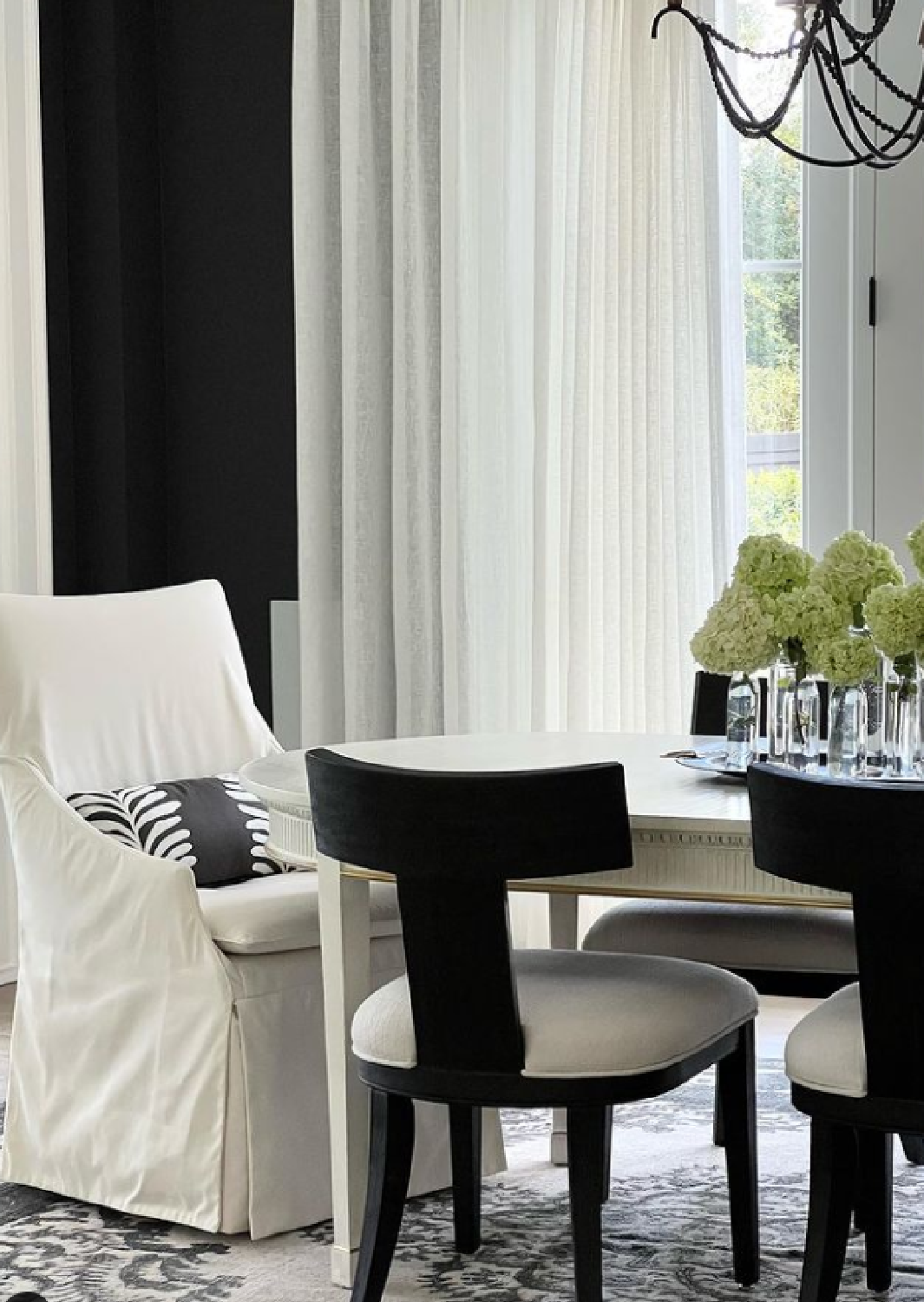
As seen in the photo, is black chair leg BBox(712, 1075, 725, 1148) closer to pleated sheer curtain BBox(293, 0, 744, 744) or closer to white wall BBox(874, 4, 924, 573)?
pleated sheer curtain BBox(293, 0, 744, 744)

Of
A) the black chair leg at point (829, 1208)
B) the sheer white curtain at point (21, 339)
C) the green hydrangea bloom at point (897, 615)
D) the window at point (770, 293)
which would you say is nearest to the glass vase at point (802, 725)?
the green hydrangea bloom at point (897, 615)

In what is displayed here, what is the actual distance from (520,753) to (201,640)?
0.80 metres

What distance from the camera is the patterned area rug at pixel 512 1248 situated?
8.61 ft

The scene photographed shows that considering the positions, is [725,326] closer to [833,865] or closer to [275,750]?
[275,750]

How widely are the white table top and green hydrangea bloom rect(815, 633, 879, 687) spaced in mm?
210

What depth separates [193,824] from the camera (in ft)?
10.3

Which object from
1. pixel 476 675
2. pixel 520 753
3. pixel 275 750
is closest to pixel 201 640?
pixel 275 750

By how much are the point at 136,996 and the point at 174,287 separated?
2635 mm

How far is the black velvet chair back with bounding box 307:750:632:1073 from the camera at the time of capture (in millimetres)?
2156

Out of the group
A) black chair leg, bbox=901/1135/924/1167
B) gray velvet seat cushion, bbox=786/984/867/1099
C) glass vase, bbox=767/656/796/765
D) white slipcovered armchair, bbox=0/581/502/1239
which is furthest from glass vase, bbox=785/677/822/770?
black chair leg, bbox=901/1135/924/1167

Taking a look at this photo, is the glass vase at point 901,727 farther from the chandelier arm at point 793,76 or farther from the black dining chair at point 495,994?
the chandelier arm at point 793,76

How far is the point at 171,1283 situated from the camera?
105 inches

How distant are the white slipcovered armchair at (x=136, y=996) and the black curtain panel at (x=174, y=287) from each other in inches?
65.5

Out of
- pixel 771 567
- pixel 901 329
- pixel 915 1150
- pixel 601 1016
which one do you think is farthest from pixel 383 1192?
pixel 901 329
